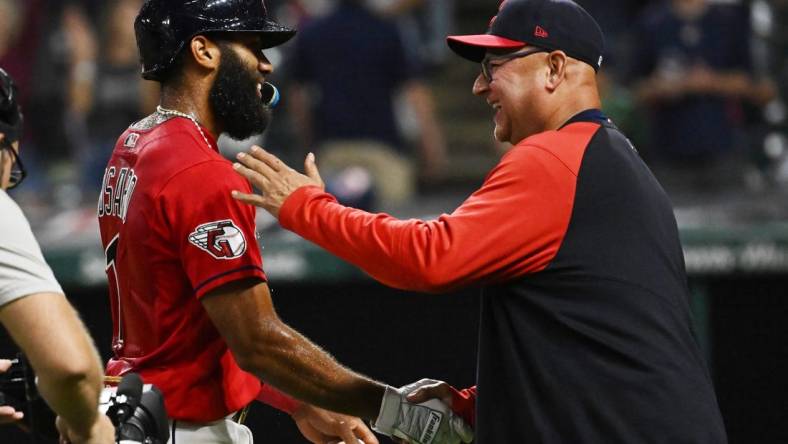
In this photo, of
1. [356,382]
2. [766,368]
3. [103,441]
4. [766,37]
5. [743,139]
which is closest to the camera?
[103,441]

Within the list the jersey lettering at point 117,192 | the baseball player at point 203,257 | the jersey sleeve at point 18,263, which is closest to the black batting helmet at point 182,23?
the baseball player at point 203,257

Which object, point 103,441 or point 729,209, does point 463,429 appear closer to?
point 103,441

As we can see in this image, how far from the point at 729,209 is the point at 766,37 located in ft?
7.18

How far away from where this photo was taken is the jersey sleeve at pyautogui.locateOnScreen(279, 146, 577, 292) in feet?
11.1

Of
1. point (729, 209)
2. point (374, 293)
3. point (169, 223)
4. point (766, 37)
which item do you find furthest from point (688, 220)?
point (169, 223)

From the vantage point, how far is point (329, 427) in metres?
4.00

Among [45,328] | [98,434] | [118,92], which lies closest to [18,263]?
[45,328]

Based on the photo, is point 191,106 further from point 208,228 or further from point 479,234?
point 479,234

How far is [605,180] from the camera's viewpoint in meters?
3.47

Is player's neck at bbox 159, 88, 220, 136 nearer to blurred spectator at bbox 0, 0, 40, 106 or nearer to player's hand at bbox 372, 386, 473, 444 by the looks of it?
player's hand at bbox 372, 386, 473, 444

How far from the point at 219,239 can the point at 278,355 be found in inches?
13.7

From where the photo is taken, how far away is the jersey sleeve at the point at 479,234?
3371mm

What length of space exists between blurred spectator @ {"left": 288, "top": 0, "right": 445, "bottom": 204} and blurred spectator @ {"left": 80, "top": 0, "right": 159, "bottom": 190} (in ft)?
3.64

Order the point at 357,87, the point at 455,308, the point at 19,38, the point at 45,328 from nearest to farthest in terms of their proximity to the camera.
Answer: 1. the point at 45,328
2. the point at 455,308
3. the point at 357,87
4. the point at 19,38
